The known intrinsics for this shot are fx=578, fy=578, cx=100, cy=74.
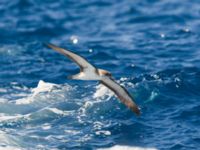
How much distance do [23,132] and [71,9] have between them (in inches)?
682

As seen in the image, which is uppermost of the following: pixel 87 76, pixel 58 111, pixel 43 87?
pixel 43 87

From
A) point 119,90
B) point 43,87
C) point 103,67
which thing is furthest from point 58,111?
point 103,67

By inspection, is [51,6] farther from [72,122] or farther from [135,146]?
[135,146]

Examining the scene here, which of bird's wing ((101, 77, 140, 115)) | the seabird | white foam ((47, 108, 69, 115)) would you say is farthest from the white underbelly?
white foam ((47, 108, 69, 115))

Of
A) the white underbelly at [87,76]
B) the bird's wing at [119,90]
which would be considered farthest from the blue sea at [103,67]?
the white underbelly at [87,76]

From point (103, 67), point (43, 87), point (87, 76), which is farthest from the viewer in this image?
point (103, 67)

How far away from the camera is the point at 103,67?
28.9 meters

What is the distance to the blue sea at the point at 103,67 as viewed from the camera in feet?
72.7

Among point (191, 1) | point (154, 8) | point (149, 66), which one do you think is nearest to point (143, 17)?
point (154, 8)

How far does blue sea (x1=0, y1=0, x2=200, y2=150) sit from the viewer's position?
22.2m

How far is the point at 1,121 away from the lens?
922 inches

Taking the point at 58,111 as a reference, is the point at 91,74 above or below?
above

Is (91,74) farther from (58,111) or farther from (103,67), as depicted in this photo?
(103,67)

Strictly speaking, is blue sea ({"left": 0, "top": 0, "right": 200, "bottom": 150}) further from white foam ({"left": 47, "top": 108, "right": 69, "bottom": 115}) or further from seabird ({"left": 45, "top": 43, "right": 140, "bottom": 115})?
seabird ({"left": 45, "top": 43, "right": 140, "bottom": 115})
